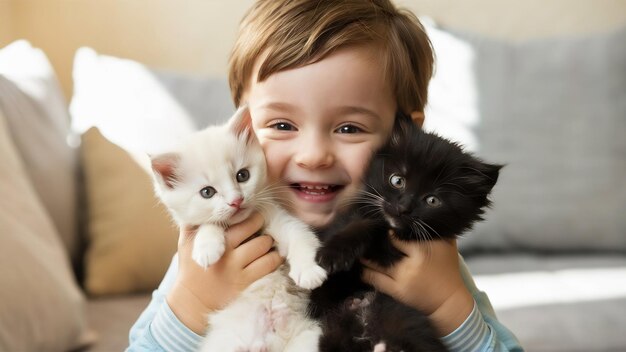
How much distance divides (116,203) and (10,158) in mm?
649

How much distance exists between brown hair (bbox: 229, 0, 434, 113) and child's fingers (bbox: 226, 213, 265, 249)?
410 mm

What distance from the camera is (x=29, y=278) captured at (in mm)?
1812

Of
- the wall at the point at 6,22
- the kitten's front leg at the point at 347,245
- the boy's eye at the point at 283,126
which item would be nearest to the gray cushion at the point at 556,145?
the boy's eye at the point at 283,126

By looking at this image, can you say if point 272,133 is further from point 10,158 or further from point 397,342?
point 10,158

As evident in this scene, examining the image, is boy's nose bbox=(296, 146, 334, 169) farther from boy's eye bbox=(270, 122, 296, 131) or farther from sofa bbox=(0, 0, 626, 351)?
sofa bbox=(0, 0, 626, 351)

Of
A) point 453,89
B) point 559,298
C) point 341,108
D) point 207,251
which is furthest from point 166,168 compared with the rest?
point 453,89

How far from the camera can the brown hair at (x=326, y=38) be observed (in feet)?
5.07

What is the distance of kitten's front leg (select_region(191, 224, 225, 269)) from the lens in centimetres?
124

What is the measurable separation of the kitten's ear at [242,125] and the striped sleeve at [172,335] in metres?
0.47

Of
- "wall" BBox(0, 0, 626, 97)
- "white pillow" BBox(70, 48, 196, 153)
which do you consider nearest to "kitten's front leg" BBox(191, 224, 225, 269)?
"white pillow" BBox(70, 48, 196, 153)

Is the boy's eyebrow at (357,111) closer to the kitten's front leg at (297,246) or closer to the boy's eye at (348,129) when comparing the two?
the boy's eye at (348,129)

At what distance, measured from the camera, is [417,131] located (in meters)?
1.45

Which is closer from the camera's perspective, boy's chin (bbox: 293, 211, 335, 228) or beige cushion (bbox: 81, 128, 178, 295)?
boy's chin (bbox: 293, 211, 335, 228)

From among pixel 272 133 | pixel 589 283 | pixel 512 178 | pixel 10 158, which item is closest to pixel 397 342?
pixel 272 133
